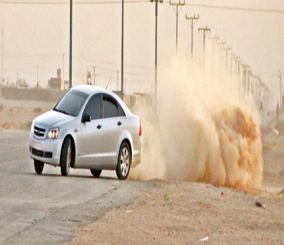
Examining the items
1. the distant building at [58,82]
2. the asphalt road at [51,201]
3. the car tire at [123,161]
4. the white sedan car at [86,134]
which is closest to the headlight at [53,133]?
the white sedan car at [86,134]

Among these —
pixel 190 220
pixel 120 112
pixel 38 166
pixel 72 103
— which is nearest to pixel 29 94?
pixel 38 166

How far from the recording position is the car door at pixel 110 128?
20.4m

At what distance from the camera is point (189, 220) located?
1395 centimetres

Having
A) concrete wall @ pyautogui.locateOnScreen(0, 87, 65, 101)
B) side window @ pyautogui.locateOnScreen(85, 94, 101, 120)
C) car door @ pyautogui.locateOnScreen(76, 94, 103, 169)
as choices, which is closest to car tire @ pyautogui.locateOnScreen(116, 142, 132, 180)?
car door @ pyautogui.locateOnScreen(76, 94, 103, 169)

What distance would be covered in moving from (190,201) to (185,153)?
1324cm

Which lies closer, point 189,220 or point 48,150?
point 189,220

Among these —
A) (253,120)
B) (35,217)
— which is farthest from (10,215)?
(253,120)

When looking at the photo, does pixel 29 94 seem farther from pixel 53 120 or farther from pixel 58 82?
pixel 53 120

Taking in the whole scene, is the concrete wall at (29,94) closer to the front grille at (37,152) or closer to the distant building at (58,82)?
the distant building at (58,82)

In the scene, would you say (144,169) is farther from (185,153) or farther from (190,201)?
(190,201)

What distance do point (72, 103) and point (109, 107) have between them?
0.85 m

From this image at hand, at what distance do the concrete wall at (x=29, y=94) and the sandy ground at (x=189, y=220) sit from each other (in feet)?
395

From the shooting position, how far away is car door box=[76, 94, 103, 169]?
20000mm

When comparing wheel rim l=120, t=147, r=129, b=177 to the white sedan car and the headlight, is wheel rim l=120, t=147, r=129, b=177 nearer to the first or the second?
the white sedan car
